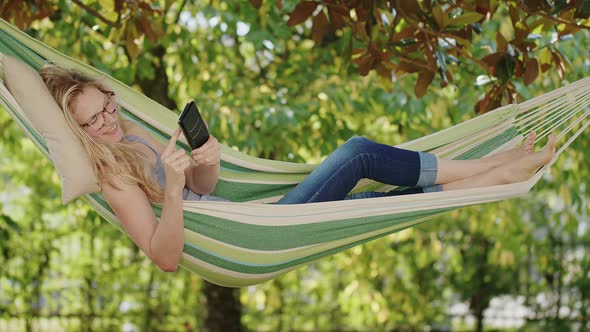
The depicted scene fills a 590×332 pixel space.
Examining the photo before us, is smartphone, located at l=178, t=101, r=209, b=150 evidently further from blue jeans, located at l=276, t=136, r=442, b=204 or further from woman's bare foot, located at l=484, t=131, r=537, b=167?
woman's bare foot, located at l=484, t=131, r=537, b=167

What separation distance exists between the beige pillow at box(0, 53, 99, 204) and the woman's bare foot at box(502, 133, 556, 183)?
1.05m

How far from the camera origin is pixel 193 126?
1.85 m

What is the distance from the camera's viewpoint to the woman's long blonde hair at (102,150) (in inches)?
75.0

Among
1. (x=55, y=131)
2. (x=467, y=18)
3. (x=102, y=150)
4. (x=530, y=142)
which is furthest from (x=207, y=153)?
(x=530, y=142)

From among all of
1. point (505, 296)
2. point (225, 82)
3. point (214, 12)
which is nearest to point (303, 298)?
point (505, 296)

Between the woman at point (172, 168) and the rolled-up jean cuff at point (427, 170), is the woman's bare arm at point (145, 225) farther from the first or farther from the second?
the rolled-up jean cuff at point (427, 170)

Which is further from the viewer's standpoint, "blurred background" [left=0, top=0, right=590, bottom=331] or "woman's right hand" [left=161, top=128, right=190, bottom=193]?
"blurred background" [left=0, top=0, right=590, bottom=331]

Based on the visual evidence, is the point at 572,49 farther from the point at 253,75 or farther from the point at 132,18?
the point at 132,18

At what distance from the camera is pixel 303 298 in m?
5.64

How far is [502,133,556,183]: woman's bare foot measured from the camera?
2135mm

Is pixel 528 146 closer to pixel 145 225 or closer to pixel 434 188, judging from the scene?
pixel 434 188

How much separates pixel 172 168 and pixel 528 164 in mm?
950

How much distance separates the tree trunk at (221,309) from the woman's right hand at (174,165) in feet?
8.89

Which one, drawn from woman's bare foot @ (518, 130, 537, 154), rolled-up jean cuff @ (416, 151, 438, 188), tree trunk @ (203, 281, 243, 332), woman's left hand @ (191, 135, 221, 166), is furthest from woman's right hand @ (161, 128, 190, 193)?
tree trunk @ (203, 281, 243, 332)
